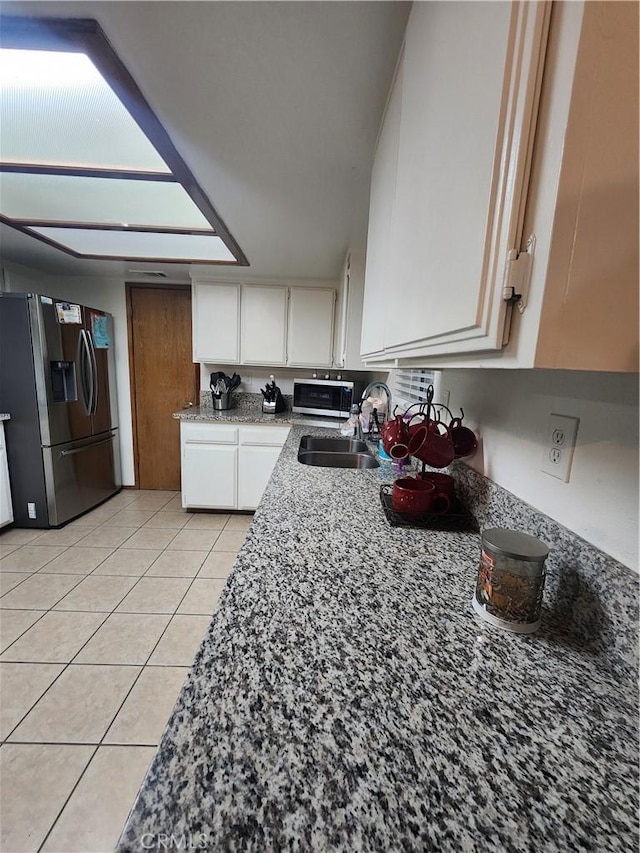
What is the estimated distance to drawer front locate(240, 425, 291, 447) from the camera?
2.90 meters

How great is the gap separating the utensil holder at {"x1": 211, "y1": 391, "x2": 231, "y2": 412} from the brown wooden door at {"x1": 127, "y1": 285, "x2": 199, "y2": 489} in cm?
48

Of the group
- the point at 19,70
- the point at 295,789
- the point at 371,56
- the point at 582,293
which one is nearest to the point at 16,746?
the point at 295,789

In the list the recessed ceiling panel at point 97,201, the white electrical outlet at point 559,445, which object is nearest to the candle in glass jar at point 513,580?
the white electrical outlet at point 559,445

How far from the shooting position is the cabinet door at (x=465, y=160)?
14.9 inches

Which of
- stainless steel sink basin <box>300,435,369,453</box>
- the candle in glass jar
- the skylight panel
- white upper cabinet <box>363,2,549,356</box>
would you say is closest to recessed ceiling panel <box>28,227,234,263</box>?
the skylight panel

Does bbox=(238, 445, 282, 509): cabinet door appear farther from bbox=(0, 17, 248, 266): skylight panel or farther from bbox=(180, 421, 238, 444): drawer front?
bbox=(0, 17, 248, 266): skylight panel

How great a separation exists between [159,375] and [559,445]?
3.63 m

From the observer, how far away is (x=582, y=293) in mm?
361

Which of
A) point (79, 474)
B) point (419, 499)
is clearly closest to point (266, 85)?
point (419, 499)

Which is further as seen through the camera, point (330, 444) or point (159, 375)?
point (159, 375)

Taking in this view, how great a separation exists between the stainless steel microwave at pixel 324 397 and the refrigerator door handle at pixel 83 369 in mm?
1843

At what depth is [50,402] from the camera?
101 inches

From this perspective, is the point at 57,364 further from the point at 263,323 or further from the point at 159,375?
the point at 263,323

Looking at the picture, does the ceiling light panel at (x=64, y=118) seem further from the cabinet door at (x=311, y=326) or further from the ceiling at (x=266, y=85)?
the cabinet door at (x=311, y=326)
